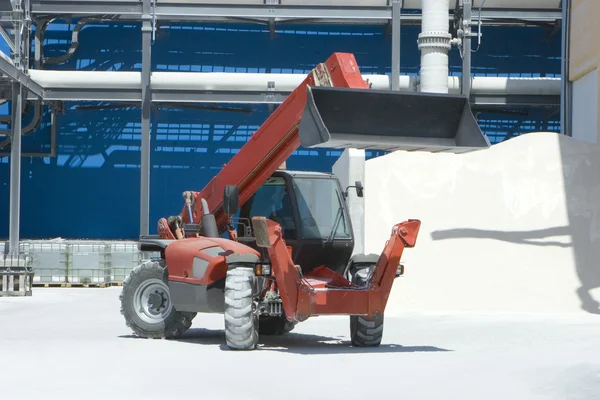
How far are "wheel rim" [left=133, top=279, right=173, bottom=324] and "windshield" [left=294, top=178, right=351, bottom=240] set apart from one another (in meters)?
2.12

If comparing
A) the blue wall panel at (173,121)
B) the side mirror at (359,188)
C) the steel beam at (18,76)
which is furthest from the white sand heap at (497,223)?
the blue wall panel at (173,121)

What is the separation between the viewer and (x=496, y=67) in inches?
1283

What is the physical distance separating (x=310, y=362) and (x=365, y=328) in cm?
182

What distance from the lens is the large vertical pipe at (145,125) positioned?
27.9 m

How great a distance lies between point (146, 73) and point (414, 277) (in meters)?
11.9

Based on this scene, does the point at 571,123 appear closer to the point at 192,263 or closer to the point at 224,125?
the point at 224,125

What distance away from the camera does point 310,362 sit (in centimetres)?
1096

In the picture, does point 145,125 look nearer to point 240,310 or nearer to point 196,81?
point 196,81

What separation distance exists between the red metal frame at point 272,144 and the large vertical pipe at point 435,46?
45.4 ft

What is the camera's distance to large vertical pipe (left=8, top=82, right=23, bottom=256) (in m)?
26.5

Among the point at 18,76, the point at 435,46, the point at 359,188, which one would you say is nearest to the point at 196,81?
the point at 18,76

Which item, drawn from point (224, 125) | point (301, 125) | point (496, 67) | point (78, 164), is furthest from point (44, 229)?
point (301, 125)

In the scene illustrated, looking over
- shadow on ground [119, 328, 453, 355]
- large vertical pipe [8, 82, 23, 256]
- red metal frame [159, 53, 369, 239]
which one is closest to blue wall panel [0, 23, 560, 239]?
large vertical pipe [8, 82, 23, 256]

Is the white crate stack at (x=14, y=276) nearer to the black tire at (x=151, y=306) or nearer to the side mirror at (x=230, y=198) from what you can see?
the black tire at (x=151, y=306)
